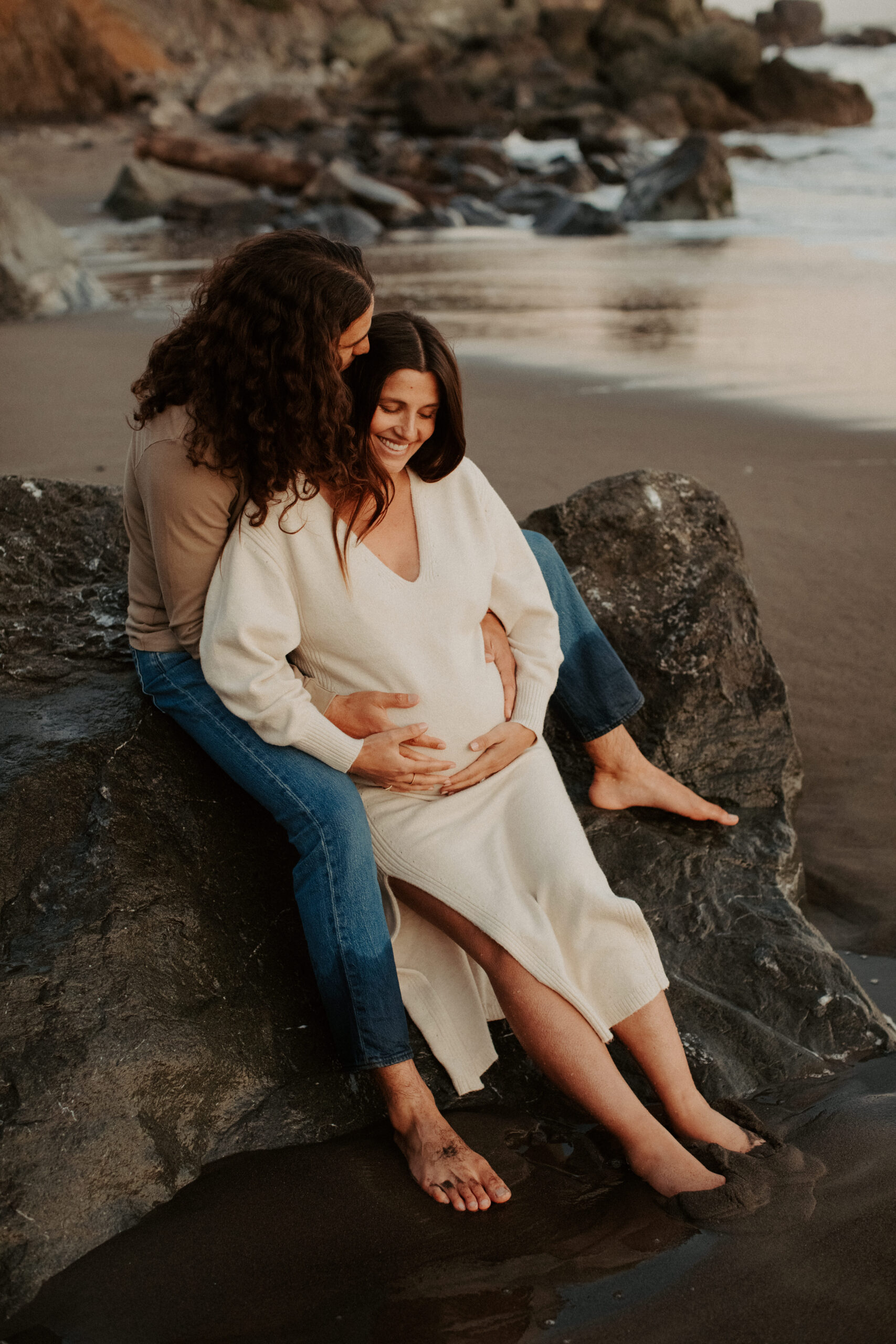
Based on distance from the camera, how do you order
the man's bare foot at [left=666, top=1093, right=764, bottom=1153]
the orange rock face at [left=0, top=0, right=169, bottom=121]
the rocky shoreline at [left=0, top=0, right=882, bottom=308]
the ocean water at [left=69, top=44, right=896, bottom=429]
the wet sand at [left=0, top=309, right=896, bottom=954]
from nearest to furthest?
1. the man's bare foot at [left=666, top=1093, right=764, bottom=1153]
2. the wet sand at [left=0, top=309, right=896, bottom=954]
3. the ocean water at [left=69, top=44, right=896, bottom=429]
4. the rocky shoreline at [left=0, top=0, right=882, bottom=308]
5. the orange rock face at [left=0, top=0, right=169, bottom=121]

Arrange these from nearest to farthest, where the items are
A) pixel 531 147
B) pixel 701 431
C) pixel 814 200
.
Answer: pixel 701 431 < pixel 814 200 < pixel 531 147

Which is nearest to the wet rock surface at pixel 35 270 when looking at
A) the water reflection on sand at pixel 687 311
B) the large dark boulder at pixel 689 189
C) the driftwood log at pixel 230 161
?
the water reflection on sand at pixel 687 311

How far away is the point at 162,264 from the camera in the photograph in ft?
43.7

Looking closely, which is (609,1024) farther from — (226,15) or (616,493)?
(226,15)

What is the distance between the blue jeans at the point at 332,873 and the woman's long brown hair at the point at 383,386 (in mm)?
454

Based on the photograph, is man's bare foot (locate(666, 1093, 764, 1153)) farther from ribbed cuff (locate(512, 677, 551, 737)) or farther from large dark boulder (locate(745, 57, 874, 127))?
large dark boulder (locate(745, 57, 874, 127))

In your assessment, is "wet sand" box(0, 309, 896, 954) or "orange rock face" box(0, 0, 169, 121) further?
"orange rock face" box(0, 0, 169, 121)

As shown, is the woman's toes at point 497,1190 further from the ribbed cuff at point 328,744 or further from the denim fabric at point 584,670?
the denim fabric at point 584,670

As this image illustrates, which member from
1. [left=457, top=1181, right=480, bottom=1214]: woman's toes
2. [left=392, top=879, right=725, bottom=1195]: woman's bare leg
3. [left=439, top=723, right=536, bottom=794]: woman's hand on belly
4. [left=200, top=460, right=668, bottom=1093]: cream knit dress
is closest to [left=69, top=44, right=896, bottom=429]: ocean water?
[left=200, top=460, right=668, bottom=1093]: cream knit dress

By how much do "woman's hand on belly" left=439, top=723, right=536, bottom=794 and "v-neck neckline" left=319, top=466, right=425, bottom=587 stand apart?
397mm

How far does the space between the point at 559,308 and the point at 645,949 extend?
8513 mm

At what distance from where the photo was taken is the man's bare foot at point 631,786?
11.5ft

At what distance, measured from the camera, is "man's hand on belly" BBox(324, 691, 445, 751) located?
111 inches

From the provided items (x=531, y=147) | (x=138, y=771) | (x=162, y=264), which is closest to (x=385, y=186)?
(x=162, y=264)
